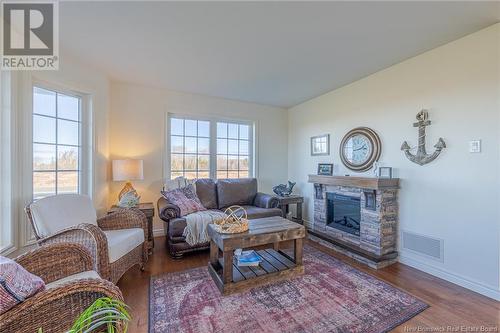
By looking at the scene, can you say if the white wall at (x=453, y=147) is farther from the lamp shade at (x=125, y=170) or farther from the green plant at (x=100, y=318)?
the lamp shade at (x=125, y=170)

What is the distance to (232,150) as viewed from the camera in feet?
14.1

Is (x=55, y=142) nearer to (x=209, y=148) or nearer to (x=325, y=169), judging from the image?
(x=209, y=148)

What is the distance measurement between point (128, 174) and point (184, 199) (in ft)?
2.72

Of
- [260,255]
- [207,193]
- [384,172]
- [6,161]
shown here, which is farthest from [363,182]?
[6,161]

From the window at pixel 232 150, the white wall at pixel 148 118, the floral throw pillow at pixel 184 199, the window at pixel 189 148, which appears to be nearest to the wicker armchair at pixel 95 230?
the floral throw pillow at pixel 184 199

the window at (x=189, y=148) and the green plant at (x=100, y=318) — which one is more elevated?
the window at (x=189, y=148)

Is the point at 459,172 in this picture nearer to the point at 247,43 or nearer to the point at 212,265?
the point at 247,43

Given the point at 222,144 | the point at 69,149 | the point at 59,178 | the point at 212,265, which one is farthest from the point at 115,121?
the point at 212,265

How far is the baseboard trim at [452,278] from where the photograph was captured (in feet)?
6.31

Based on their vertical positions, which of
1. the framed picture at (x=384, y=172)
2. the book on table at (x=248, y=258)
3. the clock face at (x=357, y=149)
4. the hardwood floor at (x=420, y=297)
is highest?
the clock face at (x=357, y=149)

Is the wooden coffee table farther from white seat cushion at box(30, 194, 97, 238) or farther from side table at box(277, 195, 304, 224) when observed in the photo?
white seat cushion at box(30, 194, 97, 238)

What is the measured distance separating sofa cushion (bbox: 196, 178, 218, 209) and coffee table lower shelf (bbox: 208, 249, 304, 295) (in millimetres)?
1307

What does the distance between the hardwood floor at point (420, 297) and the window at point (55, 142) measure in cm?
134

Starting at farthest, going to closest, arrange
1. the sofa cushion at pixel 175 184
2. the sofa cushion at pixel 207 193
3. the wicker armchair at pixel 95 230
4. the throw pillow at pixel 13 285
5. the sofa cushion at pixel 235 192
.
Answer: the sofa cushion at pixel 235 192
the sofa cushion at pixel 207 193
the sofa cushion at pixel 175 184
the wicker armchair at pixel 95 230
the throw pillow at pixel 13 285
